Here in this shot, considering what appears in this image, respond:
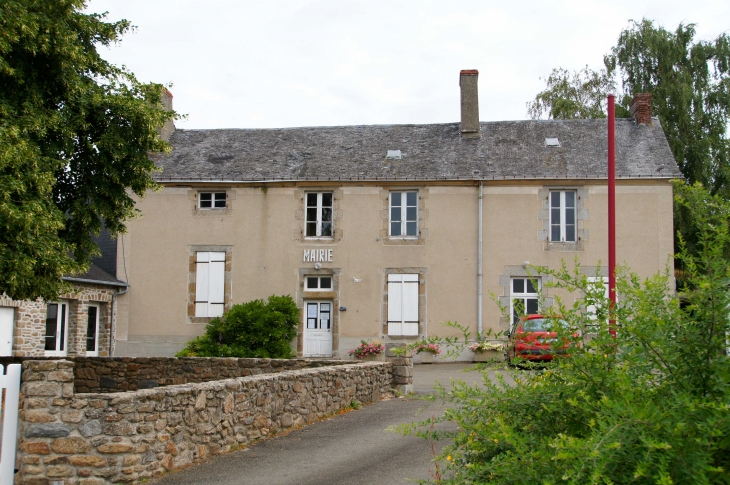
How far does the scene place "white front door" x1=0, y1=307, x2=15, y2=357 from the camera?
18.1 m

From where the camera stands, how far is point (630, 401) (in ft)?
9.70

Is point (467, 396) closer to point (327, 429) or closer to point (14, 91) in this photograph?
point (327, 429)

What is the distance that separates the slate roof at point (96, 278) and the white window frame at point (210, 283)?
2.17m

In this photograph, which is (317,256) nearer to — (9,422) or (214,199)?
(214,199)

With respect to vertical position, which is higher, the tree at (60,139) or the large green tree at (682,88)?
the large green tree at (682,88)

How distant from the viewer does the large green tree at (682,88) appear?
27.9 metres

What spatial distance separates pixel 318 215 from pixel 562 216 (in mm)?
6936

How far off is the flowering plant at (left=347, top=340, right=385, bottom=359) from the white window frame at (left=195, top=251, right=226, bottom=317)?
416 centimetres

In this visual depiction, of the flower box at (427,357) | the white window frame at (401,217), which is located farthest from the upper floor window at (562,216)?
the flower box at (427,357)

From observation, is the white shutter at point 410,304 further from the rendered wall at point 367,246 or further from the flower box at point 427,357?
the flower box at point 427,357

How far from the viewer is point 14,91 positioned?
12297 millimetres

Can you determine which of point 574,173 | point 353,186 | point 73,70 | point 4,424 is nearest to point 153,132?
point 73,70

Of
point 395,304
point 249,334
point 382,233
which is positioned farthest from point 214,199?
point 395,304

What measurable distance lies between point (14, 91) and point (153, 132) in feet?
7.57
